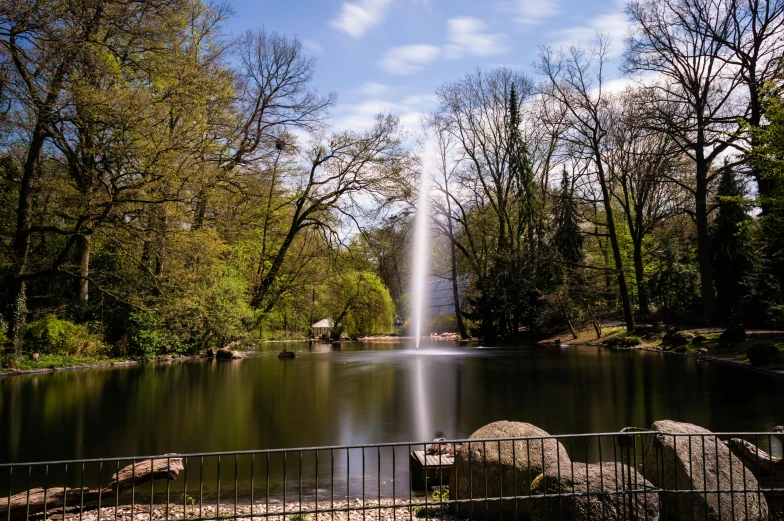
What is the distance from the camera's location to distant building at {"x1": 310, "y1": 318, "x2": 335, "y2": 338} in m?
47.9

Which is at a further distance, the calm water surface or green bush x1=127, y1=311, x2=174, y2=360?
green bush x1=127, y1=311, x2=174, y2=360

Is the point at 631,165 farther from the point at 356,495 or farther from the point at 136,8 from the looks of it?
the point at 356,495

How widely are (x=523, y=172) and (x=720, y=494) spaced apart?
3669cm

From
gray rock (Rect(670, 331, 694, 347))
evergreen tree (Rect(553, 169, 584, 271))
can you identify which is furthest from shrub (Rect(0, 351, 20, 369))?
evergreen tree (Rect(553, 169, 584, 271))

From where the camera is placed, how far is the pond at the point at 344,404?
9906mm

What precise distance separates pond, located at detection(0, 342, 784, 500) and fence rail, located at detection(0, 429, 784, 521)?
5.23ft

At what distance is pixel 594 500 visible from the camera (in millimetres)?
4879

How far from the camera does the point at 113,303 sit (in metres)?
24.2

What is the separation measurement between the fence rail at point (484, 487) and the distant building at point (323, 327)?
39944mm

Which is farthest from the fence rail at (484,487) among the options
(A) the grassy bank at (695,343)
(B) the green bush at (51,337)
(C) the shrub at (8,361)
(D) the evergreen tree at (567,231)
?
(D) the evergreen tree at (567,231)

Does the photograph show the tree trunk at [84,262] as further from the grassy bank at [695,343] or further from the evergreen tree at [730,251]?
the evergreen tree at [730,251]

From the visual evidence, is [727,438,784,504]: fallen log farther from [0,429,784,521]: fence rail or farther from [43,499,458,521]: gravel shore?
[43,499,458,521]: gravel shore

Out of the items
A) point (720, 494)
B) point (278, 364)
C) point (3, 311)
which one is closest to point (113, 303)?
point (3, 311)

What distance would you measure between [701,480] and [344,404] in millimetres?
9296
